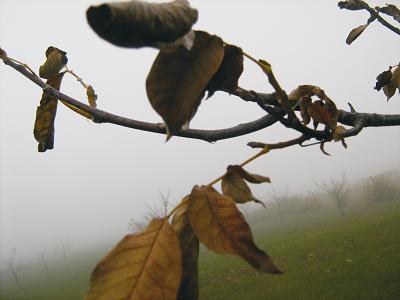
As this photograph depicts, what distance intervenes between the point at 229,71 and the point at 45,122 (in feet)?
2.44

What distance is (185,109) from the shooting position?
0.51 m

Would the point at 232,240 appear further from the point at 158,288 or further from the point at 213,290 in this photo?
the point at 213,290

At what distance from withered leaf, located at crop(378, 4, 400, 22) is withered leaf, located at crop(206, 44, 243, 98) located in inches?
71.7

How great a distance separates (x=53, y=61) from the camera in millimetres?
1141

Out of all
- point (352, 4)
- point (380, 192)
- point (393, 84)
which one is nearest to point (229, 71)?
point (393, 84)

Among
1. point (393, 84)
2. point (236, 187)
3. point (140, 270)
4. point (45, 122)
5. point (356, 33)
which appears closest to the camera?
point (140, 270)

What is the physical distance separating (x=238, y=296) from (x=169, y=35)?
18.2 metres

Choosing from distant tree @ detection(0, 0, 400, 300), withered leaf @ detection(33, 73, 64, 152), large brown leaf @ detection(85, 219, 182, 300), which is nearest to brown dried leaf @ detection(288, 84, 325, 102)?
distant tree @ detection(0, 0, 400, 300)

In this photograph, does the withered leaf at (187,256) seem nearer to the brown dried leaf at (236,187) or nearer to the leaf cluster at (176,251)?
the leaf cluster at (176,251)

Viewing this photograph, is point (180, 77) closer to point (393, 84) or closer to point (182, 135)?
point (182, 135)

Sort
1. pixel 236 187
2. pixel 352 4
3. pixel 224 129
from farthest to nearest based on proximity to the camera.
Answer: pixel 352 4, pixel 224 129, pixel 236 187

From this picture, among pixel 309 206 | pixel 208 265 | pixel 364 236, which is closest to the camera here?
pixel 364 236

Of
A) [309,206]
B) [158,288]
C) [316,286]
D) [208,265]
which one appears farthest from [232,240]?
[309,206]

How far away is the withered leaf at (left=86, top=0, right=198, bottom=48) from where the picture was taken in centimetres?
34
